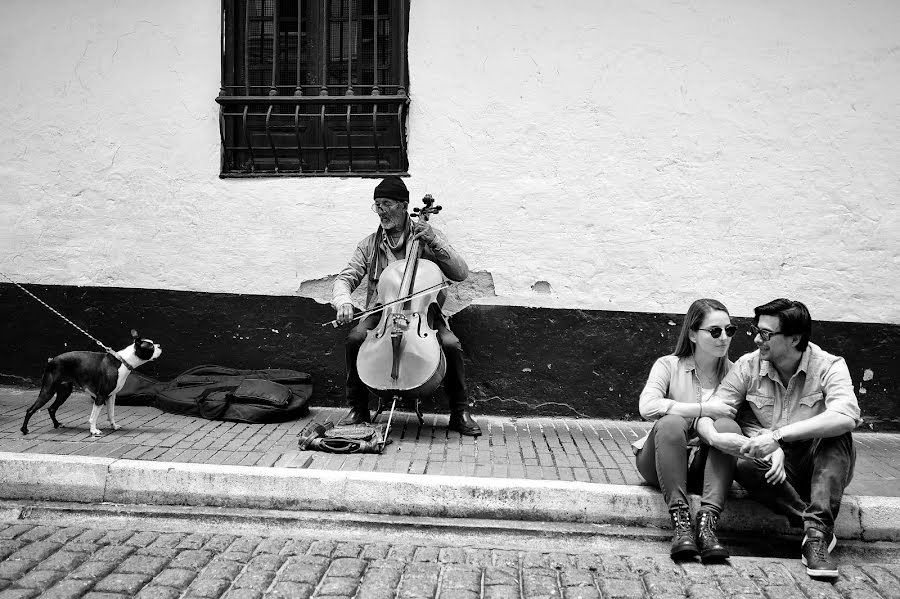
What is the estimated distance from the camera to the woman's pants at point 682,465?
3180 mm

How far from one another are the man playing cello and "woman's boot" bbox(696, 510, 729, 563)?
1.75 metres

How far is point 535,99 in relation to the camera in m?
5.15

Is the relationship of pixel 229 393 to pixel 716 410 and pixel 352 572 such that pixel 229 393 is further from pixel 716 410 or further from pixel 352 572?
pixel 716 410

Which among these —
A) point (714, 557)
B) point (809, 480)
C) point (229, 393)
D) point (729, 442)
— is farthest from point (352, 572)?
point (229, 393)

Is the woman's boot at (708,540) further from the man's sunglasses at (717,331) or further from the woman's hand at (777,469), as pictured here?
the man's sunglasses at (717,331)

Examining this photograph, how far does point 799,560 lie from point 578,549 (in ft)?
3.03

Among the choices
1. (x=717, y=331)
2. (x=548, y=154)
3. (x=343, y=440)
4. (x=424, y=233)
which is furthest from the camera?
(x=548, y=154)

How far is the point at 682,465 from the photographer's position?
10.6ft

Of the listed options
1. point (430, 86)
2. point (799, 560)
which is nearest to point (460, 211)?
point (430, 86)

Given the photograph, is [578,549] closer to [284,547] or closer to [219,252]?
[284,547]

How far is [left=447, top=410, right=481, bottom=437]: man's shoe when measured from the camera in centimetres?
462

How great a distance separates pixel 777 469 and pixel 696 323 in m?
0.73

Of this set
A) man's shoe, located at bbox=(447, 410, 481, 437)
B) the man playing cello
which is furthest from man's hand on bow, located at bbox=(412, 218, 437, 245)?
man's shoe, located at bbox=(447, 410, 481, 437)

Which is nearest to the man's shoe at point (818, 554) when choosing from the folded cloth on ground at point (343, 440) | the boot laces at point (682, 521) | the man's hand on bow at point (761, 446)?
the man's hand on bow at point (761, 446)
